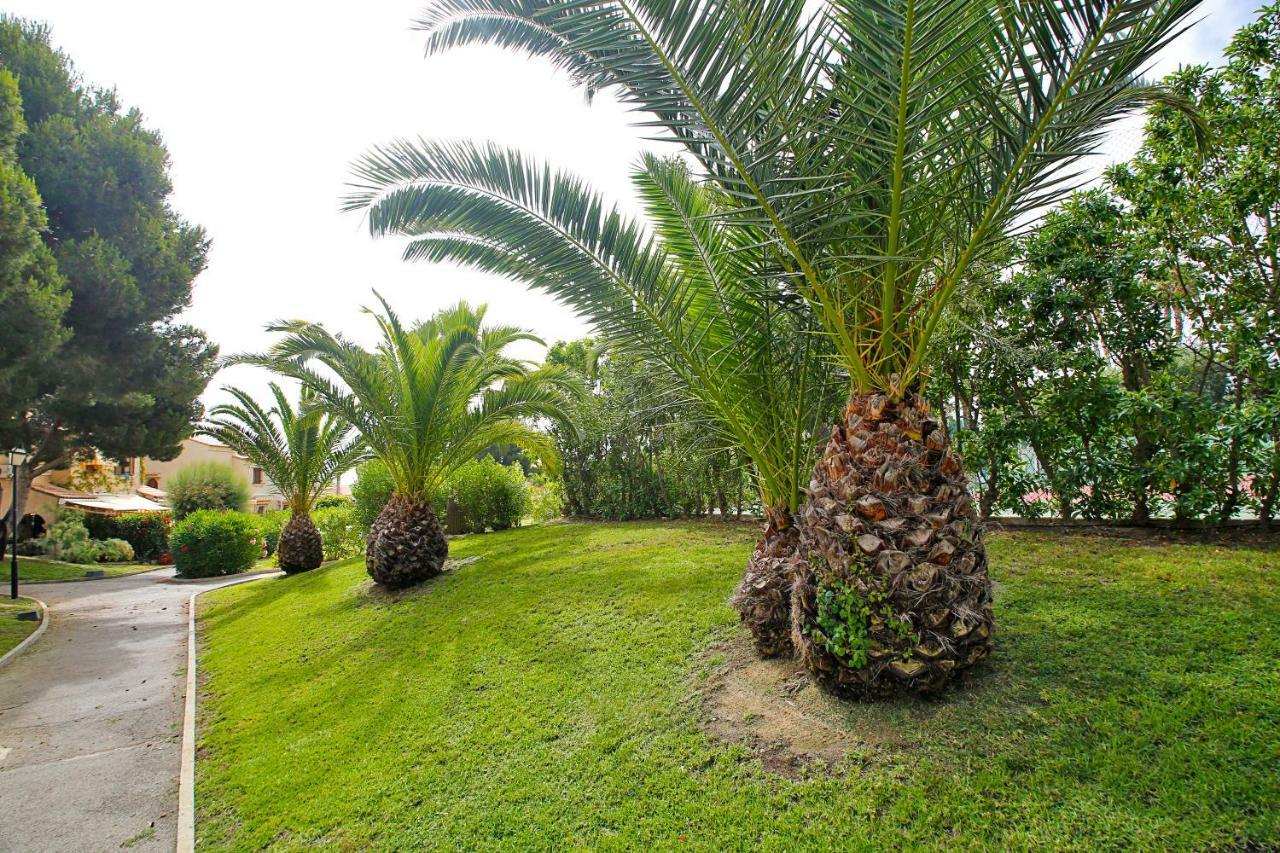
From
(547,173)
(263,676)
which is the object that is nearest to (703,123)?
(547,173)

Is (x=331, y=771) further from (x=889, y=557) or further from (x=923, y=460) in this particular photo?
(x=923, y=460)

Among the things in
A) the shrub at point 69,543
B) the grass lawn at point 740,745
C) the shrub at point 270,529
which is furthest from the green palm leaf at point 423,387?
the shrub at point 69,543

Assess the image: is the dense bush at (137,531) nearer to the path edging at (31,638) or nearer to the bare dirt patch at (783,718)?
the path edging at (31,638)

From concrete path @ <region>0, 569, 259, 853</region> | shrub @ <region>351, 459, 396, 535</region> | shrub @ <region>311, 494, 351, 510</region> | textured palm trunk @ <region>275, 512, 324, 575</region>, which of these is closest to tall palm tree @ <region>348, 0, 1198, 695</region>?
concrete path @ <region>0, 569, 259, 853</region>

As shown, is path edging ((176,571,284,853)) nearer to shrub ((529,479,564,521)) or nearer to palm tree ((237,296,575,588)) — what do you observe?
palm tree ((237,296,575,588))

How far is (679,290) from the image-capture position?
4613 mm

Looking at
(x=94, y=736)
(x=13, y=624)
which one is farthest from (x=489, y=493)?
(x=94, y=736)

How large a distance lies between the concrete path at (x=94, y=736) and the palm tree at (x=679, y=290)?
14.5ft

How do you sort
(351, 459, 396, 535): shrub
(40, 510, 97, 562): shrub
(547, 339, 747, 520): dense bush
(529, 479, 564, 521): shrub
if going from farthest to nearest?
(40, 510, 97, 562): shrub → (529, 479, 564, 521): shrub → (351, 459, 396, 535): shrub → (547, 339, 747, 520): dense bush

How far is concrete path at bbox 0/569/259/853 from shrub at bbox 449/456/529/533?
19.5ft

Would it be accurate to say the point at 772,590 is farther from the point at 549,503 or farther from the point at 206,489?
the point at 206,489

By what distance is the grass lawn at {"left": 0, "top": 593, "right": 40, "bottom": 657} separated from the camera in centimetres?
908

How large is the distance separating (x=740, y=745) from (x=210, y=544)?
18.8 meters

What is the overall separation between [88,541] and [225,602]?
14276 millimetres
